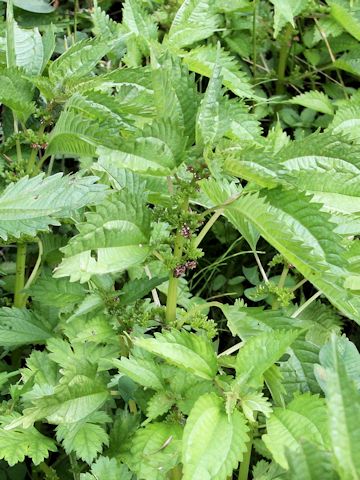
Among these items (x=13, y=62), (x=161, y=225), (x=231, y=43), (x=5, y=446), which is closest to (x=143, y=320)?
(x=161, y=225)

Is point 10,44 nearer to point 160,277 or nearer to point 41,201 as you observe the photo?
point 41,201

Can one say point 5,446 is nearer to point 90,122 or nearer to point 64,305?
point 64,305

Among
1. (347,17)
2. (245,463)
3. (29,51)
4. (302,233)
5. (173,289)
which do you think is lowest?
(245,463)

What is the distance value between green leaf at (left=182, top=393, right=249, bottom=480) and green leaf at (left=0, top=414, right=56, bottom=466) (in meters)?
0.34

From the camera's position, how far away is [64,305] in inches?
55.0

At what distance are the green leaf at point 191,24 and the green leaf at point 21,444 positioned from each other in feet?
3.39

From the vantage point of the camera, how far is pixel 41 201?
126cm

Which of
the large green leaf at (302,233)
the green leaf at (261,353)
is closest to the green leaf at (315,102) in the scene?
the large green leaf at (302,233)

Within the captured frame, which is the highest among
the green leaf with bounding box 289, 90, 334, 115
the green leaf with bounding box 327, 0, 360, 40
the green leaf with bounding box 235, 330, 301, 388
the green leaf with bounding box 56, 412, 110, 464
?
the green leaf with bounding box 327, 0, 360, 40

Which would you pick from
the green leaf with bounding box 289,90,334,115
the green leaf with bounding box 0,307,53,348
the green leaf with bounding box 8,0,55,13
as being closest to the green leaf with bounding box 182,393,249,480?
the green leaf with bounding box 0,307,53,348

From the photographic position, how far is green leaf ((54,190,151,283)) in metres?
1.08

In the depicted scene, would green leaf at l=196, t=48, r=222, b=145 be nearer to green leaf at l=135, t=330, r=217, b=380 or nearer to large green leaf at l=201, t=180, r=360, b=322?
large green leaf at l=201, t=180, r=360, b=322

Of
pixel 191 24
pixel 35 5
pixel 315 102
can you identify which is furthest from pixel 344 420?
pixel 35 5

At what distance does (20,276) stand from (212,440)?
694mm
